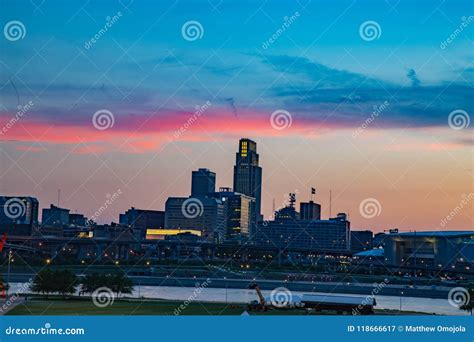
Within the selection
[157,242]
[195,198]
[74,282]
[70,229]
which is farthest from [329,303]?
[195,198]

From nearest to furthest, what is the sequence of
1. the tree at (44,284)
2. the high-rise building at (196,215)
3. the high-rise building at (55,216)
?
the tree at (44,284) → the high-rise building at (55,216) → the high-rise building at (196,215)

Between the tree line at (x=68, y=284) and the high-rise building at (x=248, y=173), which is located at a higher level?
the high-rise building at (x=248, y=173)

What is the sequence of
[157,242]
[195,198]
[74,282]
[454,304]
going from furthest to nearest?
[195,198]
[157,242]
[454,304]
[74,282]

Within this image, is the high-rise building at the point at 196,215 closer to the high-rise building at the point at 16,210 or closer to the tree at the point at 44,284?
the high-rise building at the point at 16,210

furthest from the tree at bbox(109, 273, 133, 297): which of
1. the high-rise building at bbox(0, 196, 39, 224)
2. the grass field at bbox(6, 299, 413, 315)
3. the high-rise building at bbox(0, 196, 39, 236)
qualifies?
the high-rise building at bbox(0, 196, 39, 236)

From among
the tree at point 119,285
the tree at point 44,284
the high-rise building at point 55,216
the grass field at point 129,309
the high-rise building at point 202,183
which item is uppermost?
the high-rise building at point 202,183

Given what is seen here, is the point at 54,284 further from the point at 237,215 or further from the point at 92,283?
the point at 237,215

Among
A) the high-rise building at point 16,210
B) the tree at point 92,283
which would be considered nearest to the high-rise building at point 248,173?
the high-rise building at point 16,210
